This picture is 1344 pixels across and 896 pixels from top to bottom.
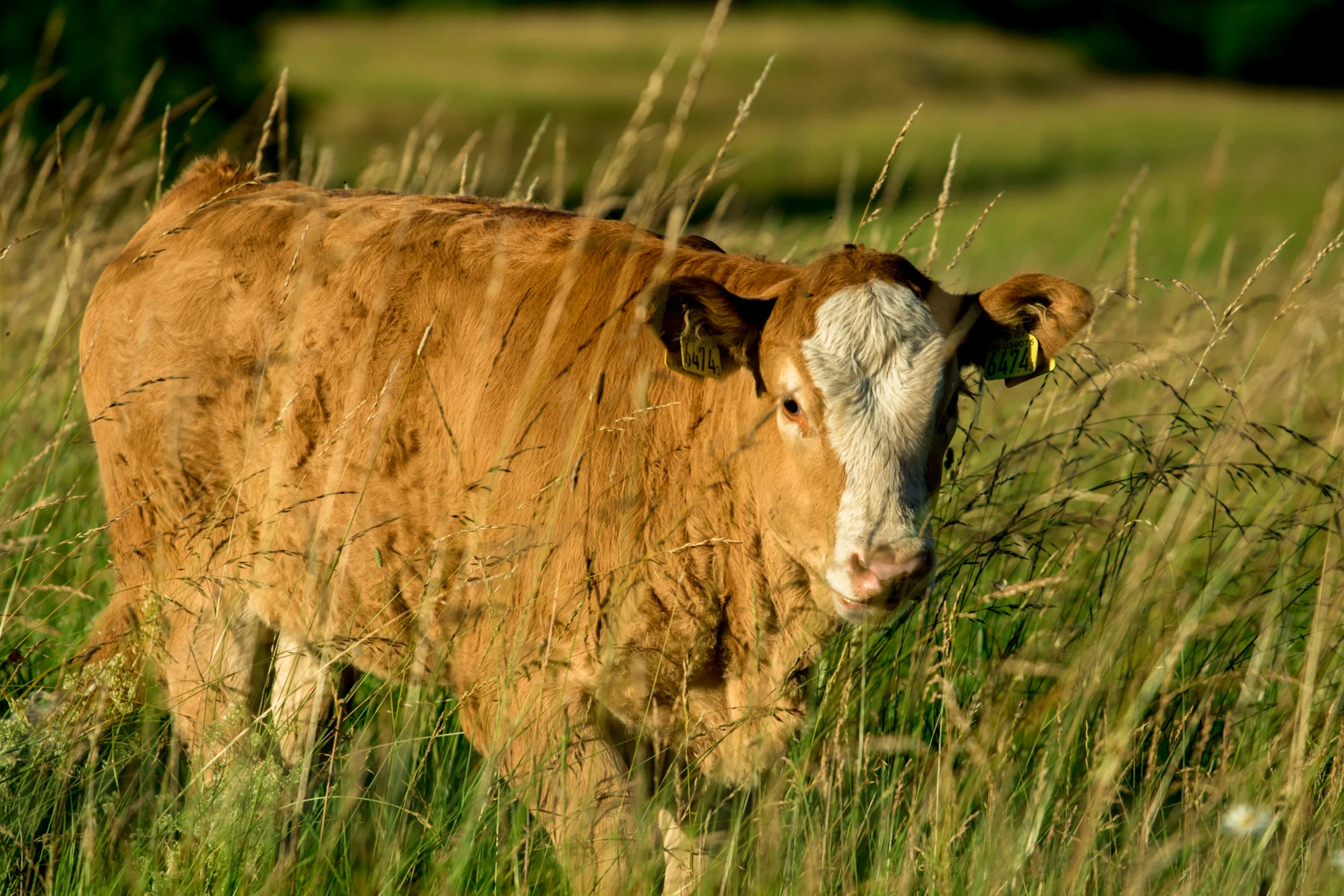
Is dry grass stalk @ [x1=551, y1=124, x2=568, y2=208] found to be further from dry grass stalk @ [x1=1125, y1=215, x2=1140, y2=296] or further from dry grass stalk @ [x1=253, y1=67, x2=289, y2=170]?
dry grass stalk @ [x1=1125, y1=215, x2=1140, y2=296]

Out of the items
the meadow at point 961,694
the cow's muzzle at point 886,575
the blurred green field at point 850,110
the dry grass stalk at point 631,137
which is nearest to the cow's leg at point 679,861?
the meadow at point 961,694

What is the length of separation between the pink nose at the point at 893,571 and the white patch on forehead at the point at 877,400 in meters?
0.04

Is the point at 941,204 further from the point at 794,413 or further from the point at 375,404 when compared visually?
the point at 375,404

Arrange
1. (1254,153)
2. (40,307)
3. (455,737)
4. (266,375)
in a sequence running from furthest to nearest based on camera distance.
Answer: (1254,153) → (40,307) → (266,375) → (455,737)

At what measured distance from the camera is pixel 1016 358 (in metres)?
3.20

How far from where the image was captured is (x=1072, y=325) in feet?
10.2

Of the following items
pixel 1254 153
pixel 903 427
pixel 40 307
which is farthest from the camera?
pixel 1254 153

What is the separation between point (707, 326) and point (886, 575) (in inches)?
33.0

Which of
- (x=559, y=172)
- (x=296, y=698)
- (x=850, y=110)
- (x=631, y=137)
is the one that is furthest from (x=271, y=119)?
(x=850, y=110)

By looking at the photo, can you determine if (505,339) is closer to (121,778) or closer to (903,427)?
(903,427)

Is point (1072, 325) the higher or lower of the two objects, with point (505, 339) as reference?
higher

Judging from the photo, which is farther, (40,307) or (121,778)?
(40,307)

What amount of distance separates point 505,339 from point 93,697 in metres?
1.46

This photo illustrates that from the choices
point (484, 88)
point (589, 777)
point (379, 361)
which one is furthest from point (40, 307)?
point (484, 88)
